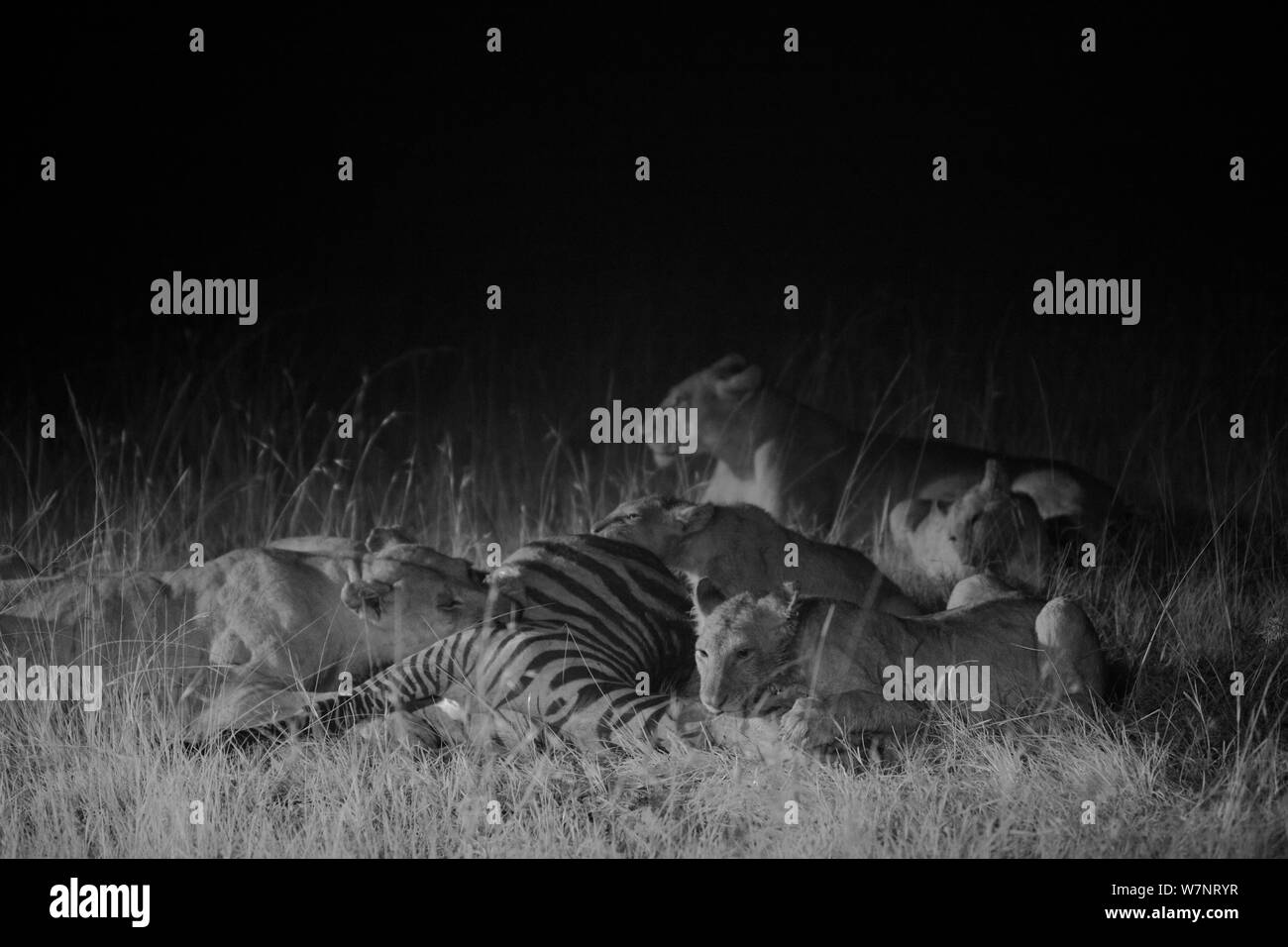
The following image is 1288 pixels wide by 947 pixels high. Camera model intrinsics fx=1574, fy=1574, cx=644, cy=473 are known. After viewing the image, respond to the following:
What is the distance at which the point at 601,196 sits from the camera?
10.8 m

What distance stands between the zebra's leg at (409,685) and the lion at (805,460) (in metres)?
4.01

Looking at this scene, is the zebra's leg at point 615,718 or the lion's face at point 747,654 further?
the zebra's leg at point 615,718

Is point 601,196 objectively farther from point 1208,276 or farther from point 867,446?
point 1208,276

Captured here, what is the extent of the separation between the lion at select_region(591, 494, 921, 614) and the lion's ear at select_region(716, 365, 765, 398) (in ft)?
10.2

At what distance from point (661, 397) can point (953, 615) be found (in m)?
5.22

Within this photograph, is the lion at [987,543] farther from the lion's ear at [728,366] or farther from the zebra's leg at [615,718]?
the zebra's leg at [615,718]

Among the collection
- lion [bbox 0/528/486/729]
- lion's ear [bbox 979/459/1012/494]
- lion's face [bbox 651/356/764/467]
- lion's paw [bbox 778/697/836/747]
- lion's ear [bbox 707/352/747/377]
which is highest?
lion's ear [bbox 707/352/747/377]

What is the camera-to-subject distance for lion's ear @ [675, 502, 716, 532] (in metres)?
8.69

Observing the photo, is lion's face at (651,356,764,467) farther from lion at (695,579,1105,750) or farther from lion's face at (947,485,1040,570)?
lion at (695,579,1105,750)

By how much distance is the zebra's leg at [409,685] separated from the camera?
25.2 feet

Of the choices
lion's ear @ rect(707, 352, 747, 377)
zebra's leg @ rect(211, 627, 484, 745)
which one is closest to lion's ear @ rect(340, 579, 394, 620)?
zebra's leg @ rect(211, 627, 484, 745)

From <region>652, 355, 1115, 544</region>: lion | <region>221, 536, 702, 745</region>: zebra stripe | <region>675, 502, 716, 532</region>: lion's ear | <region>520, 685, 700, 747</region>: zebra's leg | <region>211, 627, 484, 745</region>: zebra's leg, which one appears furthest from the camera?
<region>652, 355, 1115, 544</region>: lion

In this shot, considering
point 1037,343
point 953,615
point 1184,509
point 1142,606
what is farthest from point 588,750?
point 1037,343

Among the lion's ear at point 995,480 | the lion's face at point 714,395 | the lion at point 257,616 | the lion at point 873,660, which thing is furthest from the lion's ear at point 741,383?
the lion at point 873,660
